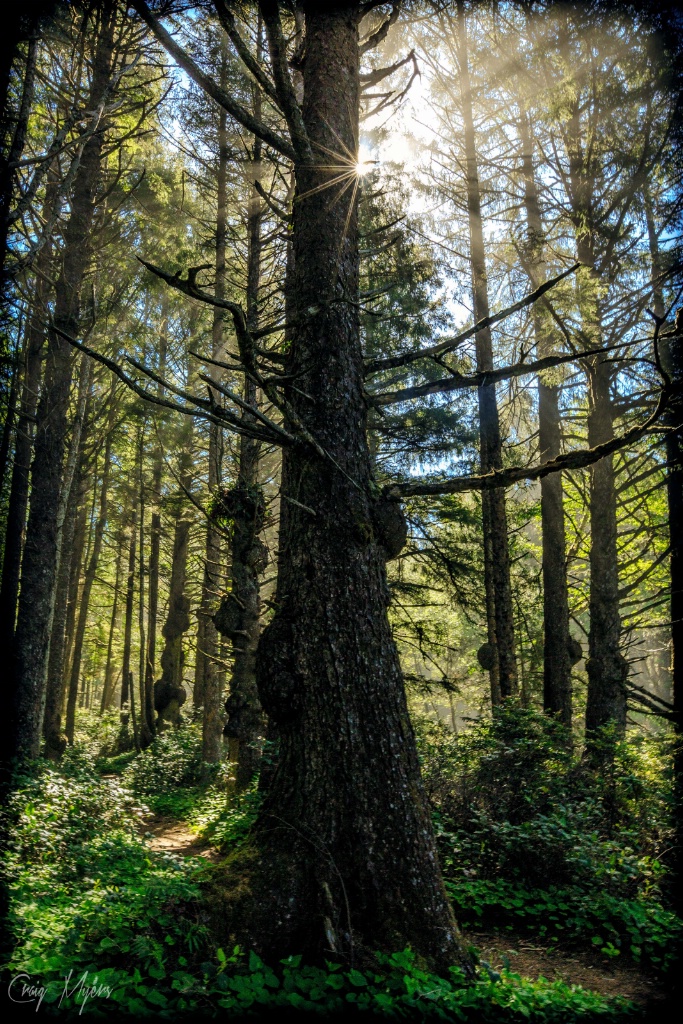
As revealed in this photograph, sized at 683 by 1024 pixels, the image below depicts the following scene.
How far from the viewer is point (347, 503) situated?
385 cm

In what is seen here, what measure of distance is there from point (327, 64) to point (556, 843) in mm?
6904

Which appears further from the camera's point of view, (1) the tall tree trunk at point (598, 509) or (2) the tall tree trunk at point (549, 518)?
(2) the tall tree trunk at point (549, 518)

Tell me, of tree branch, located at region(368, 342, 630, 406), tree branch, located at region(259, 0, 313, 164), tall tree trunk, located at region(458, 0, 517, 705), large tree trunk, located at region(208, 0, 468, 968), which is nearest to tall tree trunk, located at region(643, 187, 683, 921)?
tree branch, located at region(368, 342, 630, 406)

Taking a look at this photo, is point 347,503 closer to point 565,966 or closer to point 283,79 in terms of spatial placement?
point 283,79

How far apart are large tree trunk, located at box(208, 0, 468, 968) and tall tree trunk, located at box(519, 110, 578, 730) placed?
6.91 m

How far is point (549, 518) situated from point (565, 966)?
8.29 meters

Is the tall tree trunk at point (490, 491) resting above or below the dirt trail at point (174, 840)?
above

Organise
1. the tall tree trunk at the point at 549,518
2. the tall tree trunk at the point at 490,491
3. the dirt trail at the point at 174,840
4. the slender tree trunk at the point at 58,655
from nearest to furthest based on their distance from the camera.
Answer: the dirt trail at the point at 174,840, the tall tree trunk at the point at 490,491, the tall tree trunk at the point at 549,518, the slender tree trunk at the point at 58,655

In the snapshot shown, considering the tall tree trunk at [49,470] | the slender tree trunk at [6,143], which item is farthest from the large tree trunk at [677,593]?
the tall tree trunk at [49,470]

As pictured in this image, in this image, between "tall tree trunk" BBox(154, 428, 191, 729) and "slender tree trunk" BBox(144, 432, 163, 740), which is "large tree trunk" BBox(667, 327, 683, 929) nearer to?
"slender tree trunk" BBox(144, 432, 163, 740)

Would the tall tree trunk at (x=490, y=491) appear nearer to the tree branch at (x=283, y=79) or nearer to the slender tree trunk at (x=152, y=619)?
the tree branch at (x=283, y=79)

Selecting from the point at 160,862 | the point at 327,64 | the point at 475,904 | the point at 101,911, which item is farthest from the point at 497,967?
the point at 327,64

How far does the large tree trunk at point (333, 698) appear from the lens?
3244mm

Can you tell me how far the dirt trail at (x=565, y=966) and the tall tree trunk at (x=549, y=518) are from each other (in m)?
5.70
